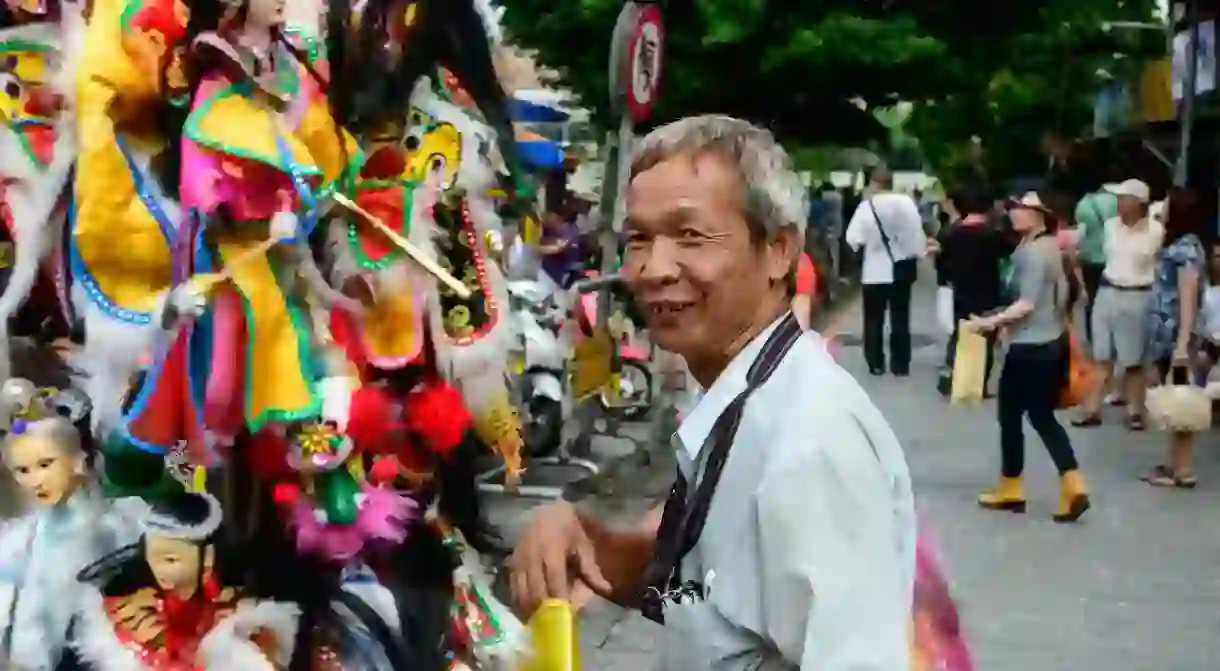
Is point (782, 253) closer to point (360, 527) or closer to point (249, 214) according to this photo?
point (249, 214)

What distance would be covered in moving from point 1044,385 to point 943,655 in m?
6.95

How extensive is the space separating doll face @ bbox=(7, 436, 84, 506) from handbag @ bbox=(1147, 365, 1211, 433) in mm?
6909

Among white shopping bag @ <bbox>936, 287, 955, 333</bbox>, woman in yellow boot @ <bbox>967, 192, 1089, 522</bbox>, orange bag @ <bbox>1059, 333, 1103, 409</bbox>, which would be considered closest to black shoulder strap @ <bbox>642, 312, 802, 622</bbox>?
woman in yellow boot @ <bbox>967, 192, 1089, 522</bbox>

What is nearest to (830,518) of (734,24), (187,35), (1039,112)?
(187,35)

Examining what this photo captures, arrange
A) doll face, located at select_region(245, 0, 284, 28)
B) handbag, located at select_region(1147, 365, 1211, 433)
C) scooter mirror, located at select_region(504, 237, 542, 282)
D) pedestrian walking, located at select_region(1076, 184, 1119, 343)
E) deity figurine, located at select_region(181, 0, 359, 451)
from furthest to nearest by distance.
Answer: pedestrian walking, located at select_region(1076, 184, 1119, 343) → scooter mirror, located at select_region(504, 237, 542, 282) → handbag, located at select_region(1147, 365, 1211, 433) → doll face, located at select_region(245, 0, 284, 28) → deity figurine, located at select_region(181, 0, 359, 451)

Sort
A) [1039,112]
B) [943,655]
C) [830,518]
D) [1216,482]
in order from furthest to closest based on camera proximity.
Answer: [1039,112] → [1216,482] → [943,655] → [830,518]

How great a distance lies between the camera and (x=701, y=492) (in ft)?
6.73

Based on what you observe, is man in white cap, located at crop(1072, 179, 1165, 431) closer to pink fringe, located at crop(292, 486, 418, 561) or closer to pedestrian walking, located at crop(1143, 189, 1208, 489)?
pedestrian walking, located at crop(1143, 189, 1208, 489)

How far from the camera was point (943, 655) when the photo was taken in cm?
216

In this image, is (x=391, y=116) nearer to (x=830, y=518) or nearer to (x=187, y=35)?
(x=187, y=35)

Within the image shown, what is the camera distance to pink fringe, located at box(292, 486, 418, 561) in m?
4.55

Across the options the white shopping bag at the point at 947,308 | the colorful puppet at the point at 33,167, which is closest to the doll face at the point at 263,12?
the colorful puppet at the point at 33,167

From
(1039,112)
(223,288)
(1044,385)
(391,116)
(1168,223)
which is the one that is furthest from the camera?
(1039,112)

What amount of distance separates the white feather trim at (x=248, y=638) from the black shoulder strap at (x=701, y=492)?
8.20ft
